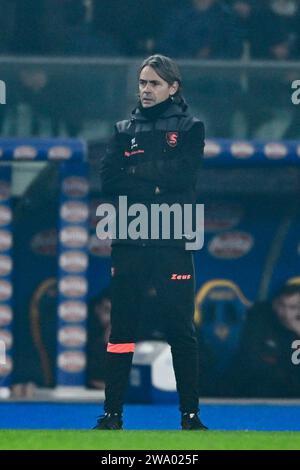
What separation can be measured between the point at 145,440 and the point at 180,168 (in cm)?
133

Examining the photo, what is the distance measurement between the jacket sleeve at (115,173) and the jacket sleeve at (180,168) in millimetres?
52

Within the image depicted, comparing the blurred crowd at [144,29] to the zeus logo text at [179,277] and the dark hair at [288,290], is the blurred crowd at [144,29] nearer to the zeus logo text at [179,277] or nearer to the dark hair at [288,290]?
the dark hair at [288,290]

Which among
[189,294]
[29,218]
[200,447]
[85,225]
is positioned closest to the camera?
[200,447]

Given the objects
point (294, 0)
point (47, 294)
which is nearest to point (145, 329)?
point (47, 294)

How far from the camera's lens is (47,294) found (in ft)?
45.6

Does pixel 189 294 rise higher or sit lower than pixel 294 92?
lower

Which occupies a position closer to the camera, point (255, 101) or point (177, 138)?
point (177, 138)

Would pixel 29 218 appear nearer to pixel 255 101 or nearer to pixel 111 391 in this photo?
pixel 255 101

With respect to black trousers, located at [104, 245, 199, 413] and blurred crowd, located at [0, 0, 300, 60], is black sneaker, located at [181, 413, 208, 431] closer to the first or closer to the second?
black trousers, located at [104, 245, 199, 413]

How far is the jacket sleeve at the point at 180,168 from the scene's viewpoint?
7.52 m

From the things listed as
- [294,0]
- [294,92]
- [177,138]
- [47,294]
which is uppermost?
[294,0]

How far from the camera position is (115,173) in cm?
757

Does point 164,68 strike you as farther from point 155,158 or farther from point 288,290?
point 288,290

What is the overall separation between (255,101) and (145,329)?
87.0 inches
